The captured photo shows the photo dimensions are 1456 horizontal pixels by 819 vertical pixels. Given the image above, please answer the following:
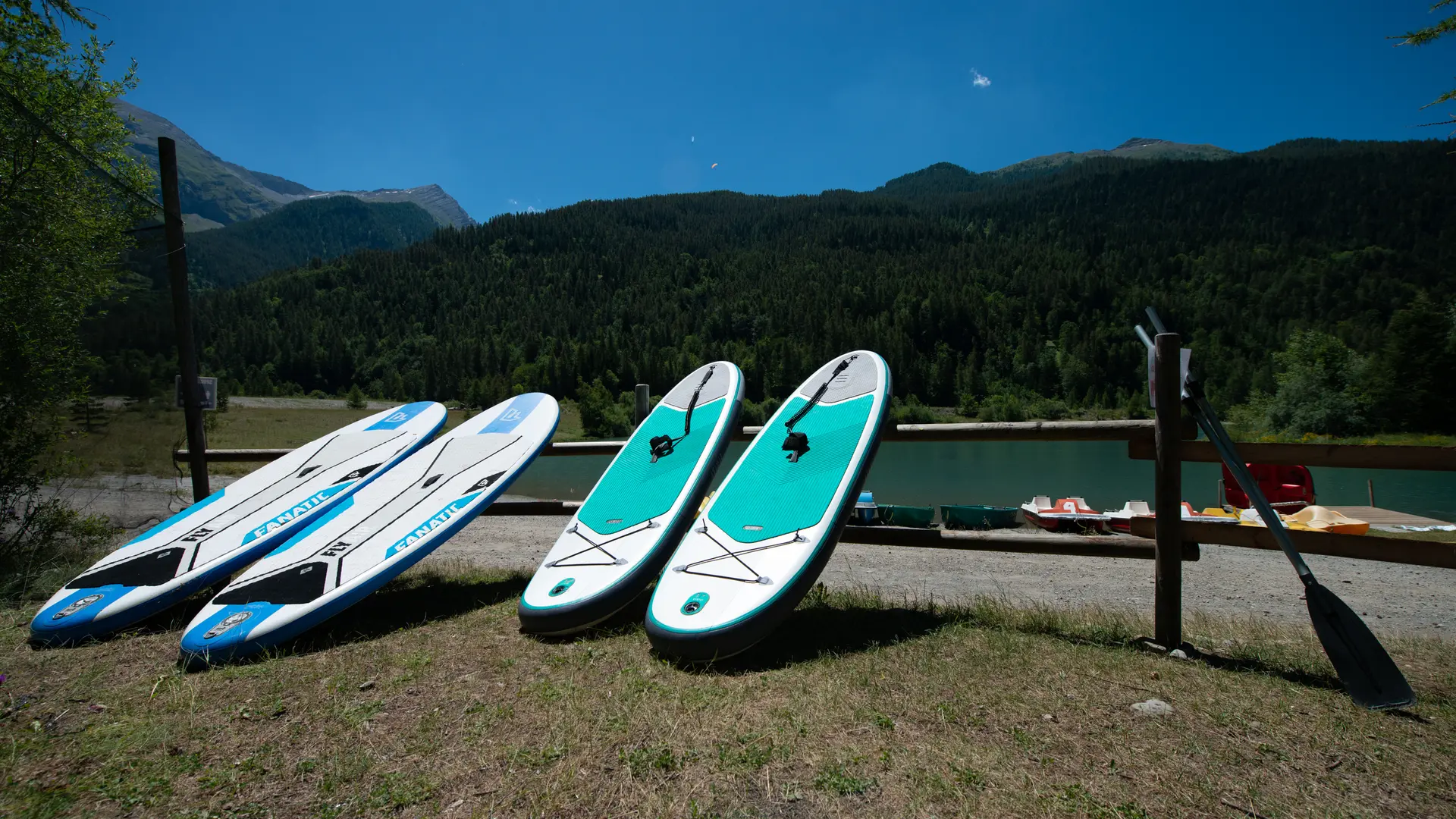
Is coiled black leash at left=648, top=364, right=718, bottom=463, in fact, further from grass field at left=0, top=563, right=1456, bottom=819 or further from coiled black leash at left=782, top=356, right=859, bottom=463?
grass field at left=0, top=563, right=1456, bottom=819

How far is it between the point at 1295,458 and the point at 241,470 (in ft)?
82.5

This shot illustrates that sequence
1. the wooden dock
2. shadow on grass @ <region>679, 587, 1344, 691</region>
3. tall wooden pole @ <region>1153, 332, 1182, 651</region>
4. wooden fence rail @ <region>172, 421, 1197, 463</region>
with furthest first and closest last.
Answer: the wooden dock
wooden fence rail @ <region>172, 421, 1197, 463</region>
tall wooden pole @ <region>1153, 332, 1182, 651</region>
shadow on grass @ <region>679, 587, 1344, 691</region>

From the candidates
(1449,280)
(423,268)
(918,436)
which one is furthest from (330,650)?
(423,268)

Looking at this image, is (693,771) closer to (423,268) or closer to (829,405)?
(829,405)

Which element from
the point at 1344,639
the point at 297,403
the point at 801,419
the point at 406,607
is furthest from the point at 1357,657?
the point at 297,403

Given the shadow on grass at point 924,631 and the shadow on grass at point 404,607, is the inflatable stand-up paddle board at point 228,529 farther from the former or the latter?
the shadow on grass at point 924,631

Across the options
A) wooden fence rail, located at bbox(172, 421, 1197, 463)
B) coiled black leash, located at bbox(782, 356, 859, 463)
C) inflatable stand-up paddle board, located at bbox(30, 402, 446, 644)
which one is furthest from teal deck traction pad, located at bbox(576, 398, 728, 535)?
inflatable stand-up paddle board, located at bbox(30, 402, 446, 644)

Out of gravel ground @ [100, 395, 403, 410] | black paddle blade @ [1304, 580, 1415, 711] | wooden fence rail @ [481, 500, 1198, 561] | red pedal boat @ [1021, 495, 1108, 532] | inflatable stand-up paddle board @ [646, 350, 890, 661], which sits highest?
inflatable stand-up paddle board @ [646, 350, 890, 661]

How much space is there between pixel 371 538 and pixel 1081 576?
23.0ft

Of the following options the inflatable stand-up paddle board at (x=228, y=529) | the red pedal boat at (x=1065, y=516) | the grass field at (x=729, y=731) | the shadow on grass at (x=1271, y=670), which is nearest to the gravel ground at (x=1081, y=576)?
the inflatable stand-up paddle board at (x=228, y=529)

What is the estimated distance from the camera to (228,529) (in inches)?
188

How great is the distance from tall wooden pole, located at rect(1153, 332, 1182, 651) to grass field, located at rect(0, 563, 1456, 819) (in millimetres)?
230

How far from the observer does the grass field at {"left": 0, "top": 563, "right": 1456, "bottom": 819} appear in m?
2.07

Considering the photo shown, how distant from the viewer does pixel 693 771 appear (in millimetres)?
2229
